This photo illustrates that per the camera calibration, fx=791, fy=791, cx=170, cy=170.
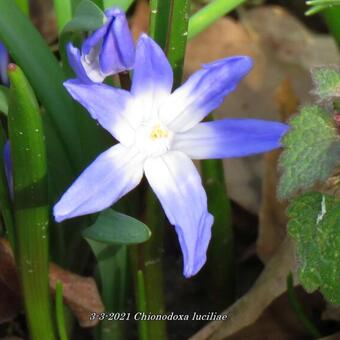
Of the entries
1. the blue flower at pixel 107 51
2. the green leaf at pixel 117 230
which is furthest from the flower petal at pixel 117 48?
the green leaf at pixel 117 230

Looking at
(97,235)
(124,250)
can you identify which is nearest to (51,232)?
(124,250)

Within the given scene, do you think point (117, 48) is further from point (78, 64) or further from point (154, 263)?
point (154, 263)

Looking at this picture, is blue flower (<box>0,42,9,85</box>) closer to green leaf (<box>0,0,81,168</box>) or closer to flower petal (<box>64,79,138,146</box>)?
green leaf (<box>0,0,81,168</box>)

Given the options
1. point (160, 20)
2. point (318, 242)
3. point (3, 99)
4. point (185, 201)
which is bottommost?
point (318, 242)

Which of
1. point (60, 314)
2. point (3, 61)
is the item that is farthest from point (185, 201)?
point (3, 61)

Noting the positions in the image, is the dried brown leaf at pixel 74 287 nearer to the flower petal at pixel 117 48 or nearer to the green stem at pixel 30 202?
the green stem at pixel 30 202

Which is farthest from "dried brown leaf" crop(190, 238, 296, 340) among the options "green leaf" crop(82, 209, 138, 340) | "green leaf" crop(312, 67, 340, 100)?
"green leaf" crop(312, 67, 340, 100)
